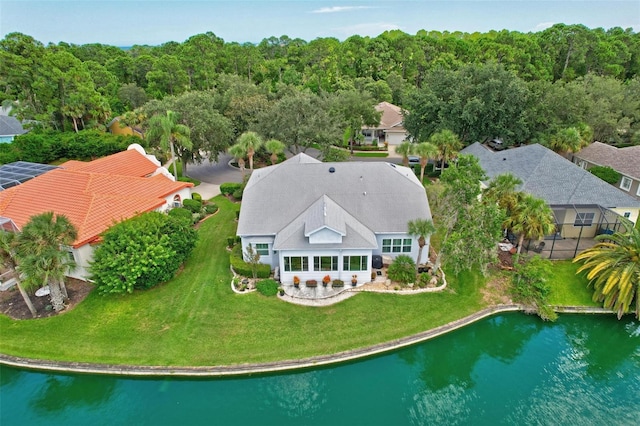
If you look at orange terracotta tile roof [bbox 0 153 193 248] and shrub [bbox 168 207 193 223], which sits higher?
orange terracotta tile roof [bbox 0 153 193 248]

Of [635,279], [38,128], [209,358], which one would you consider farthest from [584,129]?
[38,128]

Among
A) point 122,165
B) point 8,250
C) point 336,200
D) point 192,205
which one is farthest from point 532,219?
point 122,165

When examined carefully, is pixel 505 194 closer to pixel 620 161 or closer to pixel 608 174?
pixel 608 174

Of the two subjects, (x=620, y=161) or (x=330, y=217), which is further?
(x=620, y=161)

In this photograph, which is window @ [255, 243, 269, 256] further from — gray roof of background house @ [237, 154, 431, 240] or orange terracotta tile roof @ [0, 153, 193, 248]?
orange terracotta tile roof @ [0, 153, 193, 248]

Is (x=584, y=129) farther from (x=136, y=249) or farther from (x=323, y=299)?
(x=136, y=249)

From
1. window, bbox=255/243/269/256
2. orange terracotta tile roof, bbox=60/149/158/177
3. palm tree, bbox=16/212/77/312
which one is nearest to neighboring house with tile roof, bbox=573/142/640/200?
window, bbox=255/243/269/256

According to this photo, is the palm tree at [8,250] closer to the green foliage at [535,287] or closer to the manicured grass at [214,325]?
the manicured grass at [214,325]
